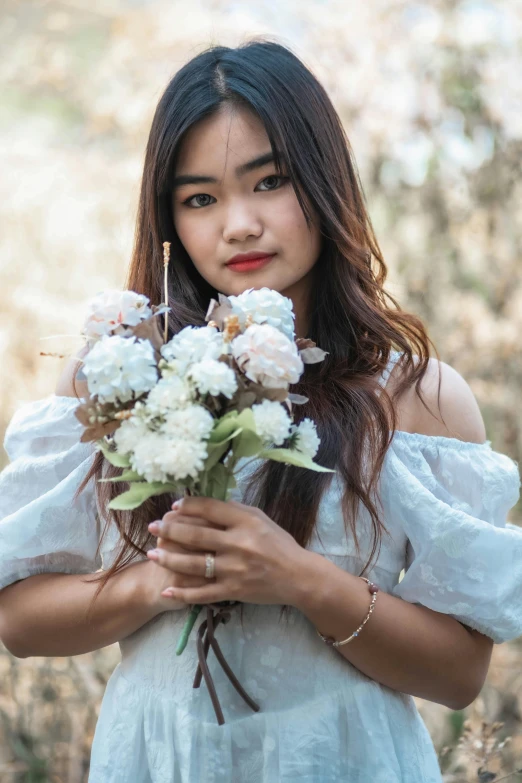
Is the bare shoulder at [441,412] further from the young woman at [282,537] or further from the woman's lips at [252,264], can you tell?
the woman's lips at [252,264]

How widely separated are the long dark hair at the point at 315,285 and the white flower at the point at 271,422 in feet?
1.27

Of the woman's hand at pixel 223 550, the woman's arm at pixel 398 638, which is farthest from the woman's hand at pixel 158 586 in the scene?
the woman's arm at pixel 398 638

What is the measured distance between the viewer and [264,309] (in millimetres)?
1377

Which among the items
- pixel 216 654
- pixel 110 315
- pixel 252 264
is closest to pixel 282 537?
pixel 216 654

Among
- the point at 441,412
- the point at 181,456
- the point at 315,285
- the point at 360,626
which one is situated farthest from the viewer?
the point at 315,285

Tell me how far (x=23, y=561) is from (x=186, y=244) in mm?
713

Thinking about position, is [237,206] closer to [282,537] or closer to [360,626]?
[282,537]

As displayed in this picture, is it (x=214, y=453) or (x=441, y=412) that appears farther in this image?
(x=441, y=412)

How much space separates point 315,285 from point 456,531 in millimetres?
674

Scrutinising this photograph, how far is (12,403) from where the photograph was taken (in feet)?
12.7

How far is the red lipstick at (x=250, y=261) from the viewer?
1.79m

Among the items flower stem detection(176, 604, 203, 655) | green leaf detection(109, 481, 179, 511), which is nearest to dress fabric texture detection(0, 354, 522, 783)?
flower stem detection(176, 604, 203, 655)

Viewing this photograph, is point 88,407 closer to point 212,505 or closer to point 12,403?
point 212,505

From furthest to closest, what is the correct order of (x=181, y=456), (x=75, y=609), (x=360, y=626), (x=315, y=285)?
(x=315, y=285)
(x=75, y=609)
(x=360, y=626)
(x=181, y=456)
